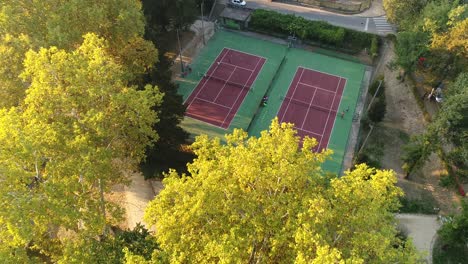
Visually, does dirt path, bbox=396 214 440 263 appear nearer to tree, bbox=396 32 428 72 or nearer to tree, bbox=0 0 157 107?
tree, bbox=396 32 428 72

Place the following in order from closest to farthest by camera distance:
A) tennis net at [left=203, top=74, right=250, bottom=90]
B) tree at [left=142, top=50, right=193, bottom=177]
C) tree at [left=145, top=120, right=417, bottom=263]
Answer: tree at [left=145, top=120, right=417, bottom=263]
tree at [left=142, top=50, right=193, bottom=177]
tennis net at [left=203, top=74, right=250, bottom=90]

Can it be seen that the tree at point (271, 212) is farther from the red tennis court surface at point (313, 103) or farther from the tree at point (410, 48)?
the tree at point (410, 48)

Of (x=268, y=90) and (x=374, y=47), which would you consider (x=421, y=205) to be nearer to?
(x=268, y=90)

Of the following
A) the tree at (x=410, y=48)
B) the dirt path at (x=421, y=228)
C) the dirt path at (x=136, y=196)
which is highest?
the tree at (x=410, y=48)

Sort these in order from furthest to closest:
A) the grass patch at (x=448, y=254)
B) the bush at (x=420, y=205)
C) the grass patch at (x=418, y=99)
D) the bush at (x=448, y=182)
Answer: the grass patch at (x=418, y=99) → the bush at (x=448, y=182) → the bush at (x=420, y=205) → the grass patch at (x=448, y=254)

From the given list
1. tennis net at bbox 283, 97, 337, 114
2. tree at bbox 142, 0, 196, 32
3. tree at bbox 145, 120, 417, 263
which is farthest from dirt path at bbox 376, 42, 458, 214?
tree at bbox 142, 0, 196, 32

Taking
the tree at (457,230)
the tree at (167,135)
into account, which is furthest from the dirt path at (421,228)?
the tree at (167,135)

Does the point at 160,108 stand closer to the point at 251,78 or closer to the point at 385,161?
the point at 251,78
